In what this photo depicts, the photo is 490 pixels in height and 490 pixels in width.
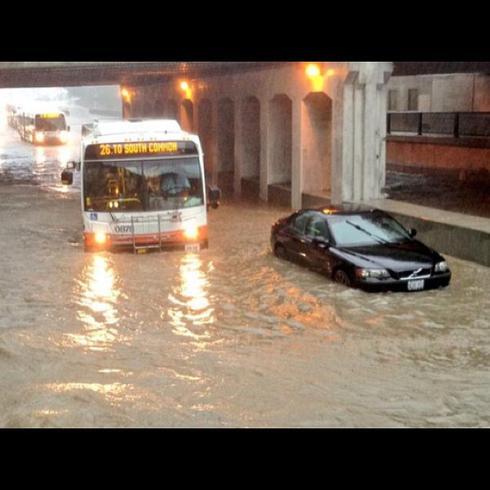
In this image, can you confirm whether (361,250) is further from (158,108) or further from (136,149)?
(158,108)

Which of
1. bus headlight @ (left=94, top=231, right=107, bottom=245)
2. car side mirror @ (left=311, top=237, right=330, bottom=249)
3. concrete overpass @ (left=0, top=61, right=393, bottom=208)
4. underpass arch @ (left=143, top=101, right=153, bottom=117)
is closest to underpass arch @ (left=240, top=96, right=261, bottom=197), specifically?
concrete overpass @ (left=0, top=61, right=393, bottom=208)

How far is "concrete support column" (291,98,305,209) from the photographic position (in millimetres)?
25797

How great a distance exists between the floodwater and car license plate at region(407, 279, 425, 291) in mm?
154

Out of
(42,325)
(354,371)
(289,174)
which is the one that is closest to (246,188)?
(289,174)

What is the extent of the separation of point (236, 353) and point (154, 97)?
1416 inches

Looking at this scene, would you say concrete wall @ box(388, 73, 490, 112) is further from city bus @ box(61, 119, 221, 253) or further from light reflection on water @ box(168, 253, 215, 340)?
light reflection on water @ box(168, 253, 215, 340)

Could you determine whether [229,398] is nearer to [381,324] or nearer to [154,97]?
[381,324]

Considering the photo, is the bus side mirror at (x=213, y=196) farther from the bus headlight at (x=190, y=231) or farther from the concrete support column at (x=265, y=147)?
the concrete support column at (x=265, y=147)

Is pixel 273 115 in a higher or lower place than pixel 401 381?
higher

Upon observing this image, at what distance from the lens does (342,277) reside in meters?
14.7

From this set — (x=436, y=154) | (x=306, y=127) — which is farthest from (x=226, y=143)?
(x=306, y=127)

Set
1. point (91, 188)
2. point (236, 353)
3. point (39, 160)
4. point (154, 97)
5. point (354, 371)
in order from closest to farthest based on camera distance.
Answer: point (354, 371)
point (236, 353)
point (91, 188)
point (154, 97)
point (39, 160)

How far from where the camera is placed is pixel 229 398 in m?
9.45

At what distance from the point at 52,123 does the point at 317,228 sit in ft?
145
